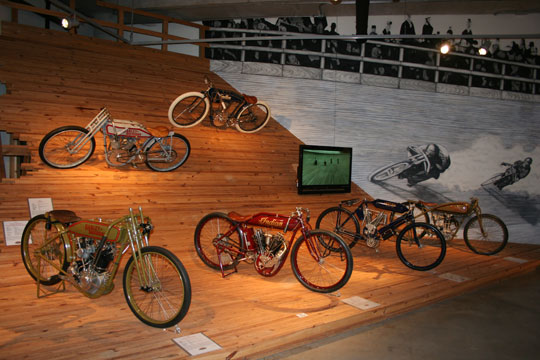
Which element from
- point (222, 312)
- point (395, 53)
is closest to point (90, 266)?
point (222, 312)

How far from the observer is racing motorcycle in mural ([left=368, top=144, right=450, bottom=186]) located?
8.27 m

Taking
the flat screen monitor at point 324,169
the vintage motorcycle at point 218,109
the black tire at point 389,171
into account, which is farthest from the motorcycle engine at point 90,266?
the black tire at point 389,171

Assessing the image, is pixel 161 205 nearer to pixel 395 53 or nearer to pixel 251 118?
pixel 251 118

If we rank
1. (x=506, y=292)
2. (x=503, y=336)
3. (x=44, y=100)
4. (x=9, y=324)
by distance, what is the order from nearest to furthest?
(x=9, y=324) < (x=503, y=336) < (x=506, y=292) < (x=44, y=100)

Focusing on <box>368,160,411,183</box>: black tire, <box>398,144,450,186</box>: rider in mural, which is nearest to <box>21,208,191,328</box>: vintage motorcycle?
<box>368,160,411,183</box>: black tire

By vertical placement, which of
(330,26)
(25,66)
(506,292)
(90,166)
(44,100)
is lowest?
(506,292)

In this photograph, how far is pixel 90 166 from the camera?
534 cm

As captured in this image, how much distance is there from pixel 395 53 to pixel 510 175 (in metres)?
3.67

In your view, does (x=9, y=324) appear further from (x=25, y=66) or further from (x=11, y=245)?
(x=25, y=66)

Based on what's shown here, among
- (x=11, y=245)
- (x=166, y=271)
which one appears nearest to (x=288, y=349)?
(x=166, y=271)

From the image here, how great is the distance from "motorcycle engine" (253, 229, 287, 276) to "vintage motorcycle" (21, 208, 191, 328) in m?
0.98

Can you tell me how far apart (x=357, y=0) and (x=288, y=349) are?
19.4 feet

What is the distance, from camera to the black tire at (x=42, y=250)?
3.66m

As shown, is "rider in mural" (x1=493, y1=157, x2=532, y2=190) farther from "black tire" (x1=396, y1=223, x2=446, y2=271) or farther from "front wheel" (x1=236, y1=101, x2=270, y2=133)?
"front wheel" (x1=236, y1=101, x2=270, y2=133)
